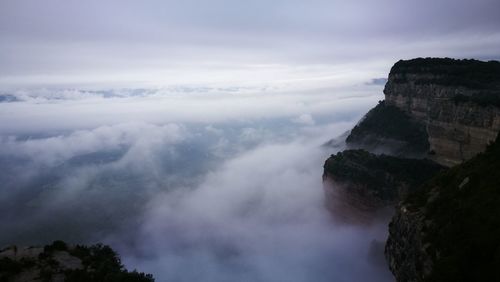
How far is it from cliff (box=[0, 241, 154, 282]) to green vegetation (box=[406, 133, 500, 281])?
60.7 feet

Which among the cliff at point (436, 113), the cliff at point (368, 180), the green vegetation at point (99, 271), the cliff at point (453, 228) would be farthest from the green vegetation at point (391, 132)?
the green vegetation at point (99, 271)

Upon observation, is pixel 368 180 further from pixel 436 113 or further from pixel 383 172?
pixel 436 113

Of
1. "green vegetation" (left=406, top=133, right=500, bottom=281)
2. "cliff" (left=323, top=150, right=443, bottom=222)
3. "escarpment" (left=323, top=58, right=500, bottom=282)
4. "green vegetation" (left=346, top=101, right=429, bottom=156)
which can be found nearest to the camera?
"green vegetation" (left=406, top=133, right=500, bottom=281)

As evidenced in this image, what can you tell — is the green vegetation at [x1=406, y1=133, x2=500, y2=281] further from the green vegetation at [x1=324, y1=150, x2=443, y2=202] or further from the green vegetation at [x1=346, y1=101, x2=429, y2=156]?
the green vegetation at [x1=346, y1=101, x2=429, y2=156]

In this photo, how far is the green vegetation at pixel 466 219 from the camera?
59.1 ft

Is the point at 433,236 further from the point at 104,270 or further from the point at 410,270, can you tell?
the point at 104,270

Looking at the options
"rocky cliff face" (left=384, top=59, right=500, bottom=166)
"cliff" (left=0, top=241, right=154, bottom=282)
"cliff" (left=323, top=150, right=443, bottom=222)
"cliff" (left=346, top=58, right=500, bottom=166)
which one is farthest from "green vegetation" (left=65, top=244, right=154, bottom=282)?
"rocky cliff face" (left=384, top=59, right=500, bottom=166)

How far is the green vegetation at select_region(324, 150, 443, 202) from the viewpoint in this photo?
57.3 metres

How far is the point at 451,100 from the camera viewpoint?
5638 cm

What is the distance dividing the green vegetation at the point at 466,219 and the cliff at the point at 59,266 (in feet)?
60.7

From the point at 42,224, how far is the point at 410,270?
120 m

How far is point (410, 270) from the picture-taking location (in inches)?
973

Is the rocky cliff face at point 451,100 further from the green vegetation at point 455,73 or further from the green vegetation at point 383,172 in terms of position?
the green vegetation at point 383,172

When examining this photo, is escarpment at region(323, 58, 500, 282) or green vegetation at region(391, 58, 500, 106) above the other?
green vegetation at region(391, 58, 500, 106)
